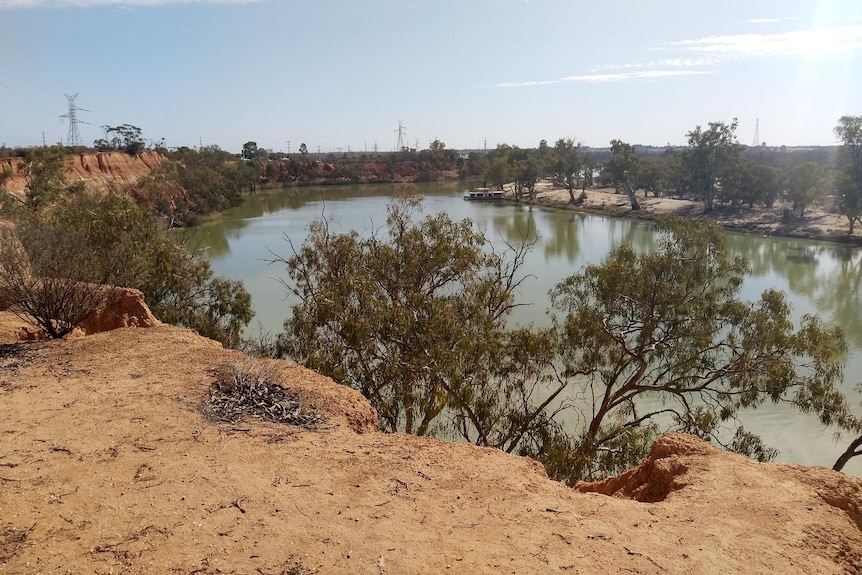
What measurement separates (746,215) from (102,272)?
3569 centimetres

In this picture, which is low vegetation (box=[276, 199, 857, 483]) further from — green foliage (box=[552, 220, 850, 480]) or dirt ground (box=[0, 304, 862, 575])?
dirt ground (box=[0, 304, 862, 575])

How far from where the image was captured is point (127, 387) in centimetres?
541

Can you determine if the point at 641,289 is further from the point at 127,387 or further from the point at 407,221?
the point at 127,387

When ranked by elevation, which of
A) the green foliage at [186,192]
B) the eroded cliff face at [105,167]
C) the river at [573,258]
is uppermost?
the eroded cliff face at [105,167]

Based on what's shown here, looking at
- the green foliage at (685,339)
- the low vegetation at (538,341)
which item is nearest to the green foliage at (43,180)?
the low vegetation at (538,341)

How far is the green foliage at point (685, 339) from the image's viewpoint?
7.89 m

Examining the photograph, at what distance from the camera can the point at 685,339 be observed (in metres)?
8.75

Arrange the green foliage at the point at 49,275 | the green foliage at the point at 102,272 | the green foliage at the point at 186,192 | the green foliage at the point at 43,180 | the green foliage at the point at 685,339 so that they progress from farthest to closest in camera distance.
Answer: the green foliage at the point at 186,192, the green foliage at the point at 43,180, the green foliage at the point at 685,339, the green foliage at the point at 102,272, the green foliage at the point at 49,275

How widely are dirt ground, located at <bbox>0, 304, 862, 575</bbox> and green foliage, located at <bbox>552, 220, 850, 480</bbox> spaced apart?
308 centimetres

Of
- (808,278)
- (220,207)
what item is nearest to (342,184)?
(220,207)

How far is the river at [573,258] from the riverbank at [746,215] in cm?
120

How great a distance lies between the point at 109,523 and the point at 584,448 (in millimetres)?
5386

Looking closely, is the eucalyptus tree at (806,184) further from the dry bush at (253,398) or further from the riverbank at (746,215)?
the dry bush at (253,398)

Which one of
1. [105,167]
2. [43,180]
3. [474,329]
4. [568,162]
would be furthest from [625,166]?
[474,329]
